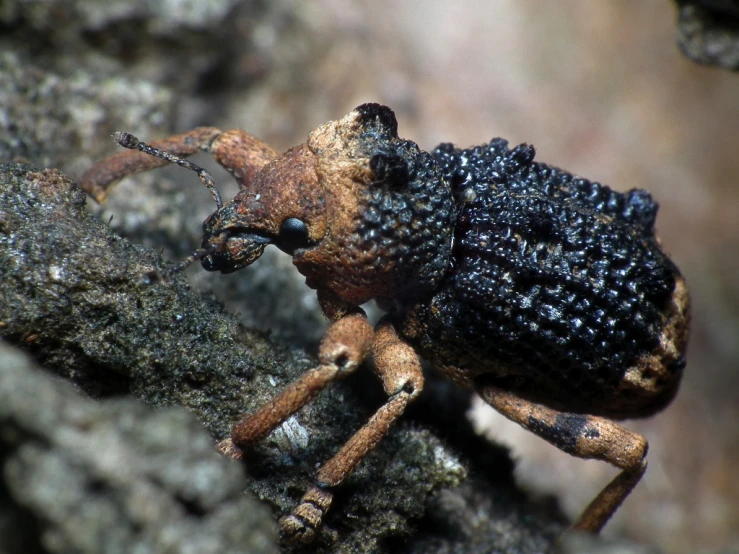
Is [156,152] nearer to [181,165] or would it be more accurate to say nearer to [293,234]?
[181,165]

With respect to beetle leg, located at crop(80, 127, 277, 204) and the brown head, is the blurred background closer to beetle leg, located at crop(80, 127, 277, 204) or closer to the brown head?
beetle leg, located at crop(80, 127, 277, 204)

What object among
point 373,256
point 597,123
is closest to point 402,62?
point 597,123

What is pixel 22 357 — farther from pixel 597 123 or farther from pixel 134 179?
pixel 597 123

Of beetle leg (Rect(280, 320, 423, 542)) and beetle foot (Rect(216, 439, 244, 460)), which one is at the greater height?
beetle leg (Rect(280, 320, 423, 542))

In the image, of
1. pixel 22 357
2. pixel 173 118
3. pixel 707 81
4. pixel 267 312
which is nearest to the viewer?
pixel 22 357

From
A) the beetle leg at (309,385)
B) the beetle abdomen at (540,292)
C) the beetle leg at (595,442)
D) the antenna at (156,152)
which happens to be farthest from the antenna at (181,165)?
the beetle leg at (595,442)

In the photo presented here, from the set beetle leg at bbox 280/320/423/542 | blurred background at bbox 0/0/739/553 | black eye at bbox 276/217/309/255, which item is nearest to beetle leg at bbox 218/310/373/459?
beetle leg at bbox 280/320/423/542
